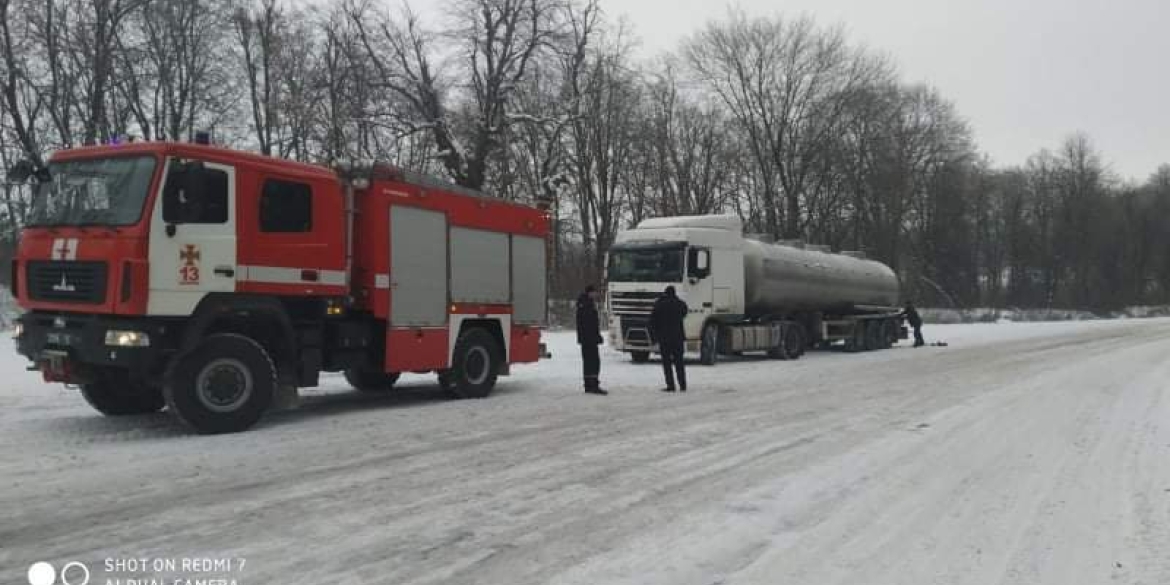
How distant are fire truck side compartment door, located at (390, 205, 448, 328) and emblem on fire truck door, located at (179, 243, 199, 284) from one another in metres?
2.77

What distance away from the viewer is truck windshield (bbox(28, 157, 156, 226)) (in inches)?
344

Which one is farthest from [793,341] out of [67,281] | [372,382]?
[67,281]

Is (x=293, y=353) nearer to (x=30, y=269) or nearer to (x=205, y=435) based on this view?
(x=205, y=435)

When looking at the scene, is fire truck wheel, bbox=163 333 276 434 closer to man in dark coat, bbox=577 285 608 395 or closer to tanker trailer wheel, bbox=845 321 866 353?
man in dark coat, bbox=577 285 608 395

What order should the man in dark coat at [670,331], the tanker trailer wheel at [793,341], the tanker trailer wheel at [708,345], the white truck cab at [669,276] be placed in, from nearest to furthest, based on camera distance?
the man in dark coat at [670,331], the white truck cab at [669,276], the tanker trailer wheel at [708,345], the tanker trailer wheel at [793,341]

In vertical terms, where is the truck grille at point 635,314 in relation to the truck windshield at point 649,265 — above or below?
below

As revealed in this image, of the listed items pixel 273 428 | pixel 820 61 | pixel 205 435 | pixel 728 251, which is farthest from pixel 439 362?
pixel 820 61

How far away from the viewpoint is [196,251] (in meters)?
9.02

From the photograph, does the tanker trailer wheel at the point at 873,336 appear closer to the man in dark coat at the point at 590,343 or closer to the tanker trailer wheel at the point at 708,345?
the tanker trailer wheel at the point at 708,345

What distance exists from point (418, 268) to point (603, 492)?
5921mm

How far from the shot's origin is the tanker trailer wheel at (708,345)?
66.8 ft

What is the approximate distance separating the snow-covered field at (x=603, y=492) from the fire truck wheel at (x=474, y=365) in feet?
1.52

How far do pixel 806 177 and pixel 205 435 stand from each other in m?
44.5

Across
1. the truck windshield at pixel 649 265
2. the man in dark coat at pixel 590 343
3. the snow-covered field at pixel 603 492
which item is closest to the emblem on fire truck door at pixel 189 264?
the snow-covered field at pixel 603 492
